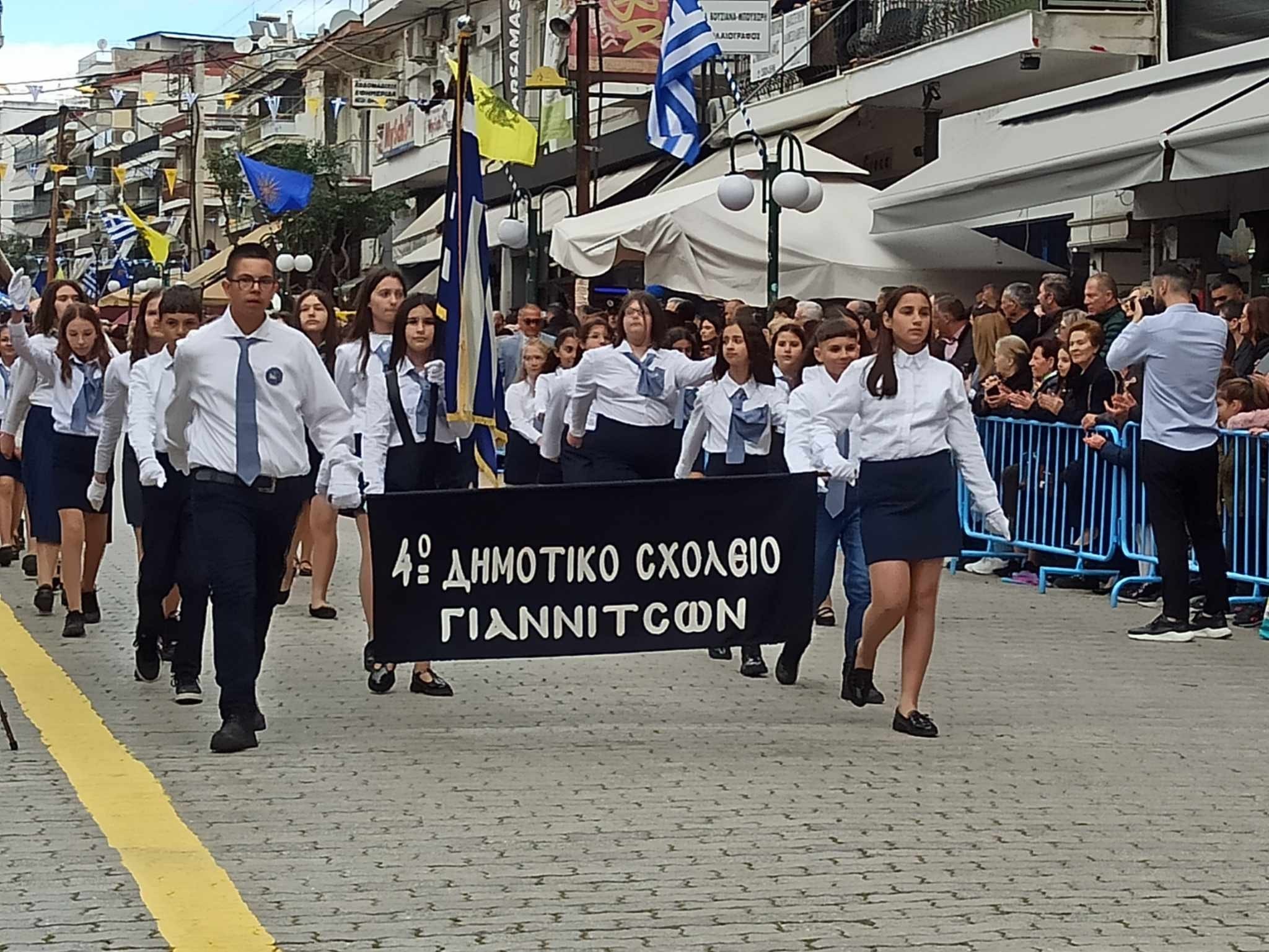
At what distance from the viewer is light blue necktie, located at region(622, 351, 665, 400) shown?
10.3m

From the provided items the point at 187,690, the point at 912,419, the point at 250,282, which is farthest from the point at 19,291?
the point at 912,419

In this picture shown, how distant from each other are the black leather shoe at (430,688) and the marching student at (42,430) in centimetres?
304

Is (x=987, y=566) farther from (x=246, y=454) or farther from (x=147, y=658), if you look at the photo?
(x=246, y=454)

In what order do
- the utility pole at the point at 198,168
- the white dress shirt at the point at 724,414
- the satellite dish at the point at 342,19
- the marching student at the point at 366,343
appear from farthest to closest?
the utility pole at the point at 198,168
the satellite dish at the point at 342,19
the white dress shirt at the point at 724,414
the marching student at the point at 366,343

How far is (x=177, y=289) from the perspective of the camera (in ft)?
31.2

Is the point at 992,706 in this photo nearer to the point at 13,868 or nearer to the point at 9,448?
the point at 13,868

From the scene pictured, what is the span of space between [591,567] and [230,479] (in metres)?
1.49

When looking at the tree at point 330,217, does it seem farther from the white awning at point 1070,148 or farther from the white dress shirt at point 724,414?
the white dress shirt at point 724,414

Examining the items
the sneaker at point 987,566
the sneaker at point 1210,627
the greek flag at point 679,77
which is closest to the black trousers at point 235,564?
the sneaker at point 1210,627

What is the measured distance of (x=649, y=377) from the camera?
1033cm

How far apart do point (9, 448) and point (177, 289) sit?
2.98m

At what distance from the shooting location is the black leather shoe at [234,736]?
7.55 m

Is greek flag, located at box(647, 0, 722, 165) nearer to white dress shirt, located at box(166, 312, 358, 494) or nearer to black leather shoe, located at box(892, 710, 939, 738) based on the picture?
white dress shirt, located at box(166, 312, 358, 494)

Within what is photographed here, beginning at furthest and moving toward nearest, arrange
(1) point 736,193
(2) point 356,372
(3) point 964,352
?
(1) point 736,193 < (3) point 964,352 < (2) point 356,372
